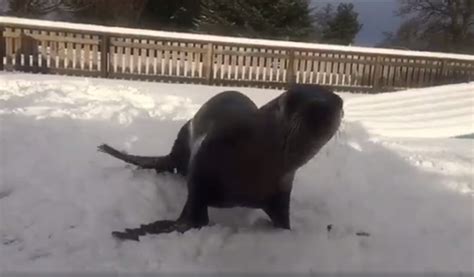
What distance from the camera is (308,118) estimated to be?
120 inches

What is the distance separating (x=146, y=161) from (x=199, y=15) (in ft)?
66.9

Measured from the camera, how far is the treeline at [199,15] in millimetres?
22172

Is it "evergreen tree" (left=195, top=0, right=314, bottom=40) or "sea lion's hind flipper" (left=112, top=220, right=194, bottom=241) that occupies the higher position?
"evergreen tree" (left=195, top=0, right=314, bottom=40)

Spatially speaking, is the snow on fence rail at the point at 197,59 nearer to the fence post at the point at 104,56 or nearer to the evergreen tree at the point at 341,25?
the fence post at the point at 104,56

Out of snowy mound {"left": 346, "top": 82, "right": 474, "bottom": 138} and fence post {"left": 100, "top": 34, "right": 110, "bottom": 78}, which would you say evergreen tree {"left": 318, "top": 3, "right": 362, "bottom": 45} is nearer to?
fence post {"left": 100, "top": 34, "right": 110, "bottom": 78}

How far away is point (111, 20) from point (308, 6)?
8.34 metres

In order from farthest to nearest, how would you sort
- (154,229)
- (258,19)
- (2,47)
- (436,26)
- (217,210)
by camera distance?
1. (436,26)
2. (258,19)
3. (2,47)
4. (217,210)
5. (154,229)

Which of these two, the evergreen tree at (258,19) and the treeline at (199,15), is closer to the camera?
the evergreen tree at (258,19)

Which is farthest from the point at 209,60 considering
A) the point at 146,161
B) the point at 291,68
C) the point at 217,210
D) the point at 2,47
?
the point at 217,210

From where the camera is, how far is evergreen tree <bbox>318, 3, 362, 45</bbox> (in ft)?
95.9

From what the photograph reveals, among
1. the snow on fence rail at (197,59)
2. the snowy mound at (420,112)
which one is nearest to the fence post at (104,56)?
the snow on fence rail at (197,59)

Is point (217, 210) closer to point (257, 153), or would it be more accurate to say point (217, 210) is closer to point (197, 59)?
point (257, 153)

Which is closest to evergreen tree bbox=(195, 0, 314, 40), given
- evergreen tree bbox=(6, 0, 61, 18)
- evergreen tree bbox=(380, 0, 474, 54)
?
evergreen tree bbox=(6, 0, 61, 18)

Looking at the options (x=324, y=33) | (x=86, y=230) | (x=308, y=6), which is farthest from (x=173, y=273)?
(x=324, y=33)
